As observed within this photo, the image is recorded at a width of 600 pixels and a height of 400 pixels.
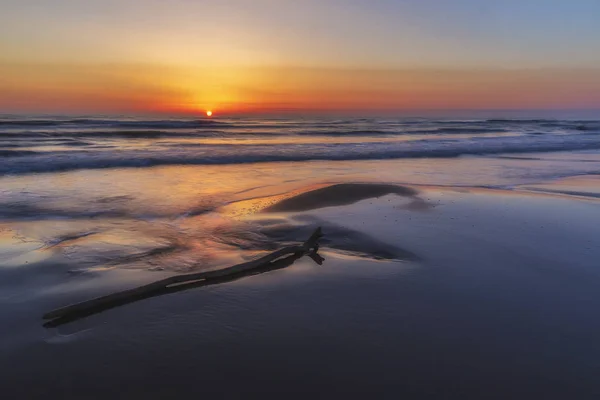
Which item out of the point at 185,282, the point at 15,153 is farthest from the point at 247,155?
the point at 185,282

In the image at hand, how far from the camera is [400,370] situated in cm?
367

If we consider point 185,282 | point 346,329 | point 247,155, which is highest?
point 247,155

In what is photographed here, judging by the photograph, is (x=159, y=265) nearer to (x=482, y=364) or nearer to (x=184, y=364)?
(x=184, y=364)

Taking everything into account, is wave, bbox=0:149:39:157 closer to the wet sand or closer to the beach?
the beach

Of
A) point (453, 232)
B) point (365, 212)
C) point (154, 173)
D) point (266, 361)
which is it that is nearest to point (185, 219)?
point (365, 212)

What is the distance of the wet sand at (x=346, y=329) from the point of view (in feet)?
11.4

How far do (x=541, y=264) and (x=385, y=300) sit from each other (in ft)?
8.65

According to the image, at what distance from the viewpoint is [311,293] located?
5.25 m

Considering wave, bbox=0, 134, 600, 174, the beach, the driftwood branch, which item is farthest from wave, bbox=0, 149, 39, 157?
the driftwood branch

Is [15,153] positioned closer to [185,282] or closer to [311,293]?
[185,282]

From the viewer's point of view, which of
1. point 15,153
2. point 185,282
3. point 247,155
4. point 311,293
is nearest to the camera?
point 311,293

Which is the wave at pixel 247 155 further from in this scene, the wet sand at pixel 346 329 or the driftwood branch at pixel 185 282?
the driftwood branch at pixel 185 282

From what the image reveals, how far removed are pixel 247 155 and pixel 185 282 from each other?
15642 mm

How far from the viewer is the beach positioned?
→ 3568 mm
